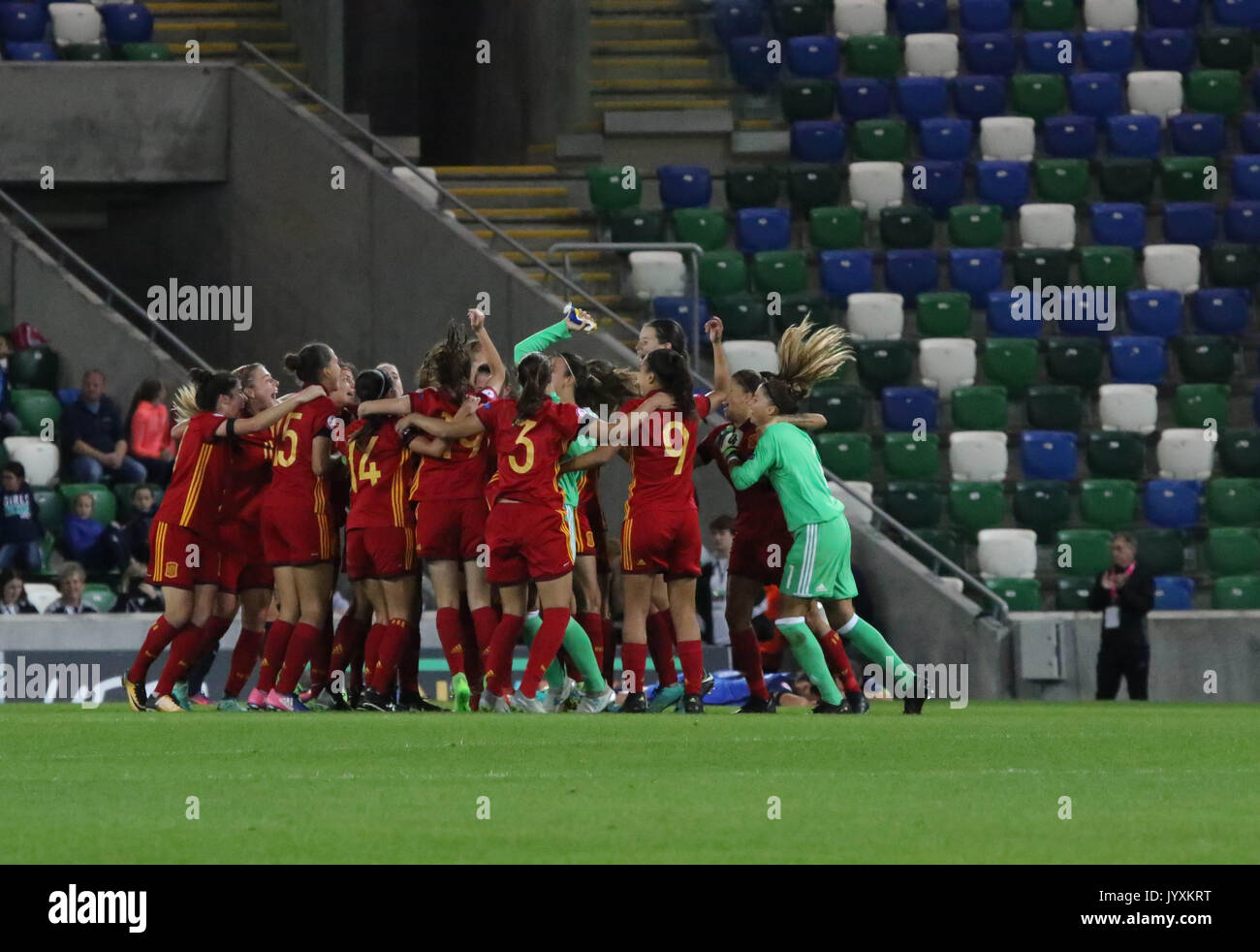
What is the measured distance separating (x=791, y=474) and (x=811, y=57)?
12.3 m

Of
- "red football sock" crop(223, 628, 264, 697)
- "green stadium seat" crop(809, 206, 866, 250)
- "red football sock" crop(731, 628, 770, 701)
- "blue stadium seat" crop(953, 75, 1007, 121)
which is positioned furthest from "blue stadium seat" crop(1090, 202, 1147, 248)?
"red football sock" crop(223, 628, 264, 697)

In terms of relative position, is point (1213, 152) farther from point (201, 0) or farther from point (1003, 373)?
A: point (201, 0)

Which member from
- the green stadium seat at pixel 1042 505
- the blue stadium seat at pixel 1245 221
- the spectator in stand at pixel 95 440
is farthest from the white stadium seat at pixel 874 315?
the spectator in stand at pixel 95 440

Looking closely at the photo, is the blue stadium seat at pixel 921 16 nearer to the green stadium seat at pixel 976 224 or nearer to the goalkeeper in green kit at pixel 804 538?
the green stadium seat at pixel 976 224

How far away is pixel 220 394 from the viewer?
14.8m

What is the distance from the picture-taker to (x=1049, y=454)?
22312 millimetres

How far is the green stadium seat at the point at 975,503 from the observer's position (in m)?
21.8

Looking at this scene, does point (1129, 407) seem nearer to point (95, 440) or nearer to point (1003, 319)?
point (1003, 319)

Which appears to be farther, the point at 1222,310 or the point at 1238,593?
the point at 1222,310

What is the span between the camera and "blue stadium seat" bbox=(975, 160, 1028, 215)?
958 inches

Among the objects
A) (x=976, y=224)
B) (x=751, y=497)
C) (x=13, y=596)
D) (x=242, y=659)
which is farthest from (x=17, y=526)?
(x=976, y=224)
